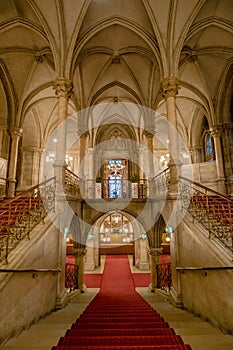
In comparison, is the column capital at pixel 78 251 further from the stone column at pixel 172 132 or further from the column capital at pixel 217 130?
the column capital at pixel 217 130

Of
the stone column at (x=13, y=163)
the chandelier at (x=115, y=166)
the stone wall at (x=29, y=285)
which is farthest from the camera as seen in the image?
the chandelier at (x=115, y=166)

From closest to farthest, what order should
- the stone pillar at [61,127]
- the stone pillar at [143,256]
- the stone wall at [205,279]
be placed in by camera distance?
1. the stone wall at [205,279]
2. the stone pillar at [61,127]
3. the stone pillar at [143,256]

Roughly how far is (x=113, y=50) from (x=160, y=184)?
666 centimetres

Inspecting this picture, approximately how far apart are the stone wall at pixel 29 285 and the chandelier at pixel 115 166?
11.9 metres

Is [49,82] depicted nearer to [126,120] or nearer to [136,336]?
[126,120]

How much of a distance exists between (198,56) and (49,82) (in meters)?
7.51

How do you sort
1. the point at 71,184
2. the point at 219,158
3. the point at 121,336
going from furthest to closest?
the point at 219,158 < the point at 71,184 < the point at 121,336

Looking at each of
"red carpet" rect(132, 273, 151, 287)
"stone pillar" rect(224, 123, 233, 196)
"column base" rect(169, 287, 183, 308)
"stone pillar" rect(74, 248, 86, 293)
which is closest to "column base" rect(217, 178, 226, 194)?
"stone pillar" rect(224, 123, 233, 196)

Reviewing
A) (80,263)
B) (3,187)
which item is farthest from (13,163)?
(80,263)

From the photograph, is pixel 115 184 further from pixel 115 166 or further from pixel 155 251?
pixel 155 251

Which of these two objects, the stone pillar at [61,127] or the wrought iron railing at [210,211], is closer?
the wrought iron railing at [210,211]

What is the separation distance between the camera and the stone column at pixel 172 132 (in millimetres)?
7770

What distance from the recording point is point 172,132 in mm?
8117

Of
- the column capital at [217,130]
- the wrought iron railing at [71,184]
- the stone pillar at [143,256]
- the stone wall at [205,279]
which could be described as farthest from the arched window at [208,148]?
the stone wall at [205,279]
